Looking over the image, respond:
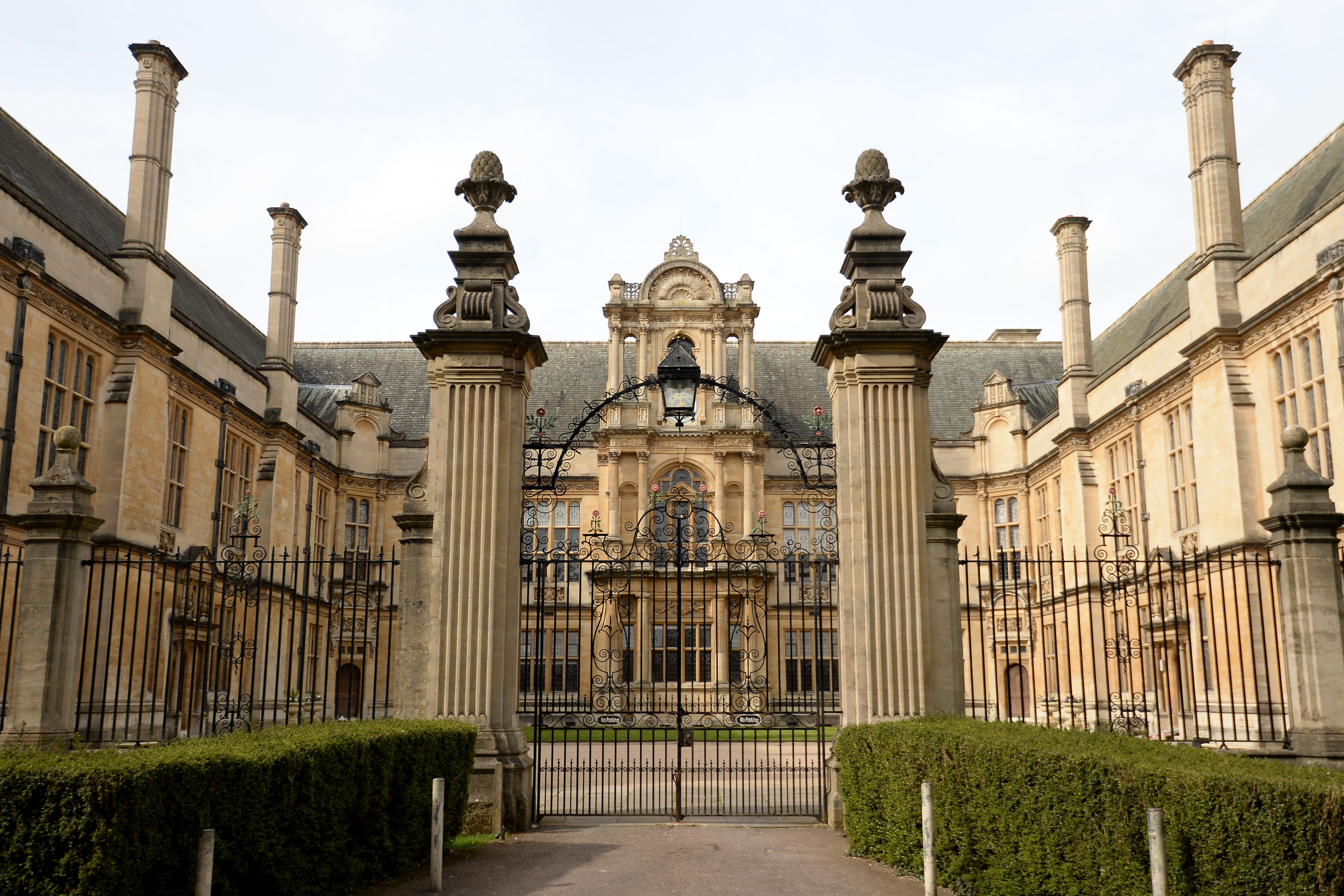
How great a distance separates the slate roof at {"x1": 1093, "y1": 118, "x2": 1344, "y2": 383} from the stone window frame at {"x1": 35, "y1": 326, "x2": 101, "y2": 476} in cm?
2042

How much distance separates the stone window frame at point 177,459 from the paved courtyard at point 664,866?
1412cm

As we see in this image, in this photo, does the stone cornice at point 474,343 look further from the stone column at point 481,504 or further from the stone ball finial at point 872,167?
the stone ball finial at point 872,167

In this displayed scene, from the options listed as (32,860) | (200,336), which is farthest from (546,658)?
(32,860)

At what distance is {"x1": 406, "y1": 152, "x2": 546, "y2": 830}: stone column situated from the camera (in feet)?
32.6

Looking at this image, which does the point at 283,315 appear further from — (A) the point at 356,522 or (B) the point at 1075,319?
(B) the point at 1075,319

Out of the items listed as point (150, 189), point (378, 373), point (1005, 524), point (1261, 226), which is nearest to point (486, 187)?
point (150, 189)

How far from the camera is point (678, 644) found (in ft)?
40.8

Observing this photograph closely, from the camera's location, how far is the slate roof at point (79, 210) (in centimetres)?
1808

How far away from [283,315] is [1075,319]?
68.6ft

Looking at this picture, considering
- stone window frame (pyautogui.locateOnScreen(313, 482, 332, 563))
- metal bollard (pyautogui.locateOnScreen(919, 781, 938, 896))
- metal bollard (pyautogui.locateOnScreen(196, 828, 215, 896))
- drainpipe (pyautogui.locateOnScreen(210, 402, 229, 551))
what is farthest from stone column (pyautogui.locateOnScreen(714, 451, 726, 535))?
metal bollard (pyautogui.locateOnScreen(196, 828, 215, 896))

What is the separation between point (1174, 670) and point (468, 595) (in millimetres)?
16955

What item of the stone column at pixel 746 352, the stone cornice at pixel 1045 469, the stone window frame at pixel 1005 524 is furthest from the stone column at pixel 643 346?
the stone cornice at pixel 1045 469

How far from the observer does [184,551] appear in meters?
21.6

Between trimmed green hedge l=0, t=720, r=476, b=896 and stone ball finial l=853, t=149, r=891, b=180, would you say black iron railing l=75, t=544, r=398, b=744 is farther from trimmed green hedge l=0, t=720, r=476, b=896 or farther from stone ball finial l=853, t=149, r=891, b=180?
stone ball finial l=853, t=149, r=891, b=180
